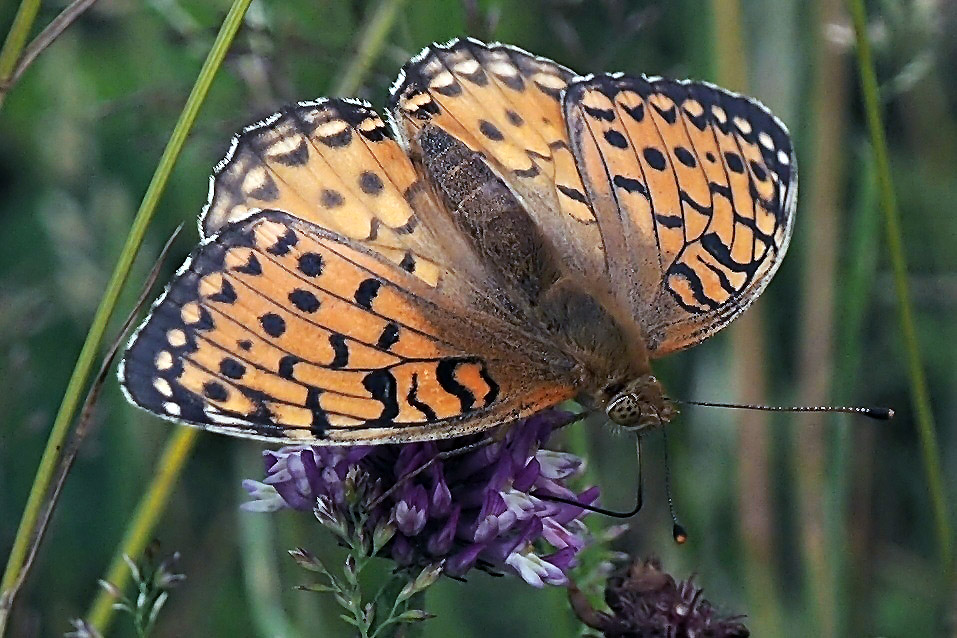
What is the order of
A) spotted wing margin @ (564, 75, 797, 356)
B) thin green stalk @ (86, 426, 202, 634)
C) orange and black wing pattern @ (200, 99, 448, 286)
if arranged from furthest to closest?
thin green stalk @ (86, 426, 202, 634) < spotted wing margin @ (564, 75, 797, 356) < orange and black wing pattern @ (200, 99, 448, 286)

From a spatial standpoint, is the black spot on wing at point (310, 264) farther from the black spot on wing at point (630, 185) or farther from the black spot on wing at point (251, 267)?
the black spot on wing at point (630, 185)

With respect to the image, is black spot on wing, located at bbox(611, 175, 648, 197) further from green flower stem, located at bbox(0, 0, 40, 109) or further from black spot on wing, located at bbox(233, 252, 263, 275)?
green flower stem, located at bbox(0, 0, 40, 109)

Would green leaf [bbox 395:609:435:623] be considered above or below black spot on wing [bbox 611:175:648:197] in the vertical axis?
below

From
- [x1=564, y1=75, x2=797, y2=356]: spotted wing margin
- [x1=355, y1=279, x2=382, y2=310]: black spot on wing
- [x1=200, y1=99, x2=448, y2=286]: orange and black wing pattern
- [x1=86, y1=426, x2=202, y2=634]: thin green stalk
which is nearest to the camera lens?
[x1=355, y1=279, x2=382, y2=310]: black spot on wing

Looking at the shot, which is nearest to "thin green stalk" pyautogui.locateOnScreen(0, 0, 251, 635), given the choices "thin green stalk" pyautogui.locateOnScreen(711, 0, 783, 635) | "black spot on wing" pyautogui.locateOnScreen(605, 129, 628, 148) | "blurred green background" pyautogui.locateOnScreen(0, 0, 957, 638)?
"blurred green background" pyautogui.locateOnScreen(0, 0, 957, 638)

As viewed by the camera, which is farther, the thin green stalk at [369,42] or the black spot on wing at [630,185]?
the thin green stalk at [369,42]

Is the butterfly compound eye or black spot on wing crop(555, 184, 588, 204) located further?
black spot on wing crop(555, 184, 588, 204)

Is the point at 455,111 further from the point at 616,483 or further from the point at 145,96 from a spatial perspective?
the point at 616,483

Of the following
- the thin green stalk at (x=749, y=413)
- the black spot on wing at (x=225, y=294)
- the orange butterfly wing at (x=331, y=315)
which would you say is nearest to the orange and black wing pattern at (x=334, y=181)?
the orange butterfly wing at (x=331, y=315)
